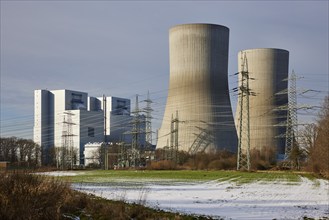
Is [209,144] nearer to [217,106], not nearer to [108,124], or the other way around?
[217,106]

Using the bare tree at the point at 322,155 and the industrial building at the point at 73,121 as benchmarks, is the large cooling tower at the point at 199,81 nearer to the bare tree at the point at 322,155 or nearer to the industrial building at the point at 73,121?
the bare tree at the point at 322,155

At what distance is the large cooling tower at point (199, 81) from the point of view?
3309 centimetres

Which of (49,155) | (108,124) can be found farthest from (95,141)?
(49,155)

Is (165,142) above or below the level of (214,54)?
below

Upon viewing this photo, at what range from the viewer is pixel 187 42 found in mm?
33781

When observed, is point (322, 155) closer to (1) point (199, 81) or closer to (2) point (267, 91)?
(1) point (199, 81)

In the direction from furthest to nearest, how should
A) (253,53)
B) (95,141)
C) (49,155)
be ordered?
Result: (95,141)
(49,155)
(253,53)

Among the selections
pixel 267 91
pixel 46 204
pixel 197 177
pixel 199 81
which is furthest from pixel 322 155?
pixel 46 204

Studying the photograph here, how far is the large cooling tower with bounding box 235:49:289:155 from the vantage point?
39.0 meters

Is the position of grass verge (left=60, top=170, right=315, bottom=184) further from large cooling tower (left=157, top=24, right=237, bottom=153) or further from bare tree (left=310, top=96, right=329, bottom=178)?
large cooling tower (left=157, top=24, right=237, bottom=153)

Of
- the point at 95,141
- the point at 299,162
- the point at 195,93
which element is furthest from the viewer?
the point at 95,141

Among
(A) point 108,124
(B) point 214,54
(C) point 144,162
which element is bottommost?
(C) point 144,162

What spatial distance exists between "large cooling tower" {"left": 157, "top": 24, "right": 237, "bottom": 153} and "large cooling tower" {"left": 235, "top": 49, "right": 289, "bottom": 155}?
Answer: 4.83m

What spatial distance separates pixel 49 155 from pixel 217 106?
95.7 feet
